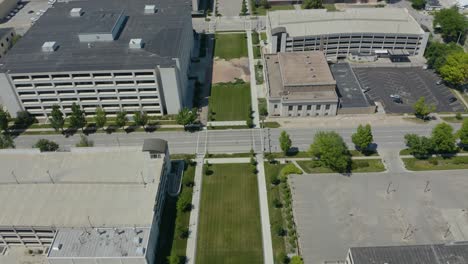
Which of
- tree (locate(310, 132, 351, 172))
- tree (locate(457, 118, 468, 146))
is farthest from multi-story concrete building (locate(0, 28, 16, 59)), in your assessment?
tree (locate(457, 118, 468, 146))

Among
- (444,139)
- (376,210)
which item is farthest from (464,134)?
(376,210)

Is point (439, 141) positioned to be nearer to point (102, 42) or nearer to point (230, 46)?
point (230, 46)

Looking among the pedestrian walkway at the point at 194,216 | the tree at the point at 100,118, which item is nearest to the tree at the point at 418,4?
the pedestrian walkway at the point at 194,216

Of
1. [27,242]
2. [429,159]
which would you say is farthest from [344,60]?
[27,242]

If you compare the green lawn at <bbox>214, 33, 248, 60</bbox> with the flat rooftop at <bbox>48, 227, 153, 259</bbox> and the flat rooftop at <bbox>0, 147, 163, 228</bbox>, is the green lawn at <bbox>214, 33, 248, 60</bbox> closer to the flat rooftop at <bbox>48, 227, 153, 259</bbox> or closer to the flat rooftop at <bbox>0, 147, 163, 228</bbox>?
the flat rooftop at <bbox>0, 147, 163, 228</bbox>

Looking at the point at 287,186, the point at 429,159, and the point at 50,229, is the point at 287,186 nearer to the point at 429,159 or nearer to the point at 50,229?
the point at 429,159

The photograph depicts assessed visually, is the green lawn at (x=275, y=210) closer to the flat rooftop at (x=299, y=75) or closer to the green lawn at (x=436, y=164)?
the flat rooftop at (x=299, y=75)
